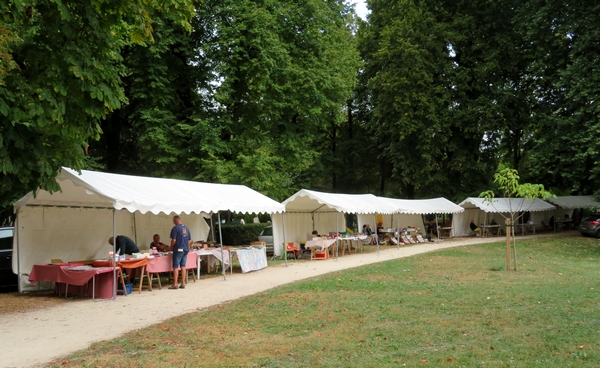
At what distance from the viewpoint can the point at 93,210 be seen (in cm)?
1387

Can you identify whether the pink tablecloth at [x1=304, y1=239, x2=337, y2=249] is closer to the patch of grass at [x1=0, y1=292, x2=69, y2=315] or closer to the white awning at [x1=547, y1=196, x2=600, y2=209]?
the patch of grass at [x1=0, y1=292, x2=69, y2=315]

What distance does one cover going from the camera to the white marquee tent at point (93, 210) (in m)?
11.2

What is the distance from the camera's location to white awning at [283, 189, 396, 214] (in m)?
19.8

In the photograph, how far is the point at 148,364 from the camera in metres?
5.76

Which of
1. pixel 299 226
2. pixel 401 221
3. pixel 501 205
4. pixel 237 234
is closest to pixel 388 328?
pixel 299 226

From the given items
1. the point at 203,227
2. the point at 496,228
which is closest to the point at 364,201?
the point at 203,227

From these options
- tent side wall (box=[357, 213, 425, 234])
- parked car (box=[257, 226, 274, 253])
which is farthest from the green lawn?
tent side wall (box=[357, 213, 425, 234])

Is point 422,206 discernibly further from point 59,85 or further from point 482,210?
point 59,85

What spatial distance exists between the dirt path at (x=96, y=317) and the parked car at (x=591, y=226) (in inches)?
774

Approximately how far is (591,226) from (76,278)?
25.0 m

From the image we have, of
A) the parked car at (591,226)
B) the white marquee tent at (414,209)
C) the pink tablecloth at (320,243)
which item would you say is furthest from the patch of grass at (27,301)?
the parked car at (591,226)

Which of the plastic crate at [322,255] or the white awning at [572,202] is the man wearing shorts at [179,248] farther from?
the white awning at [572,202]

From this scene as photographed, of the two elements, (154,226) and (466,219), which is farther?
(466,219)

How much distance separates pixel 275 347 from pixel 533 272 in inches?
371
